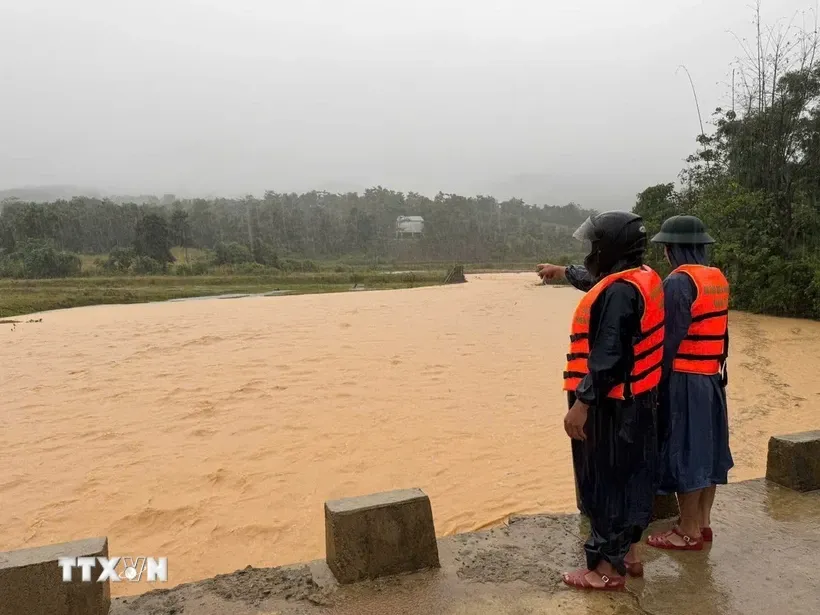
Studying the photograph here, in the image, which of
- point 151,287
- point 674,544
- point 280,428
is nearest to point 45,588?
point 674,544

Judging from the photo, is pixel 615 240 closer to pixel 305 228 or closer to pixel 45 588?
pixel 45 588

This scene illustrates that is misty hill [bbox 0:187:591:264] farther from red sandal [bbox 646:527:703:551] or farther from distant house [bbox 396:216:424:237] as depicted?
red sandal [bbox 646:527:703:551]

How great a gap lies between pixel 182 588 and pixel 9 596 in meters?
0.64

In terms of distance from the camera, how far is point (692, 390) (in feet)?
8.60

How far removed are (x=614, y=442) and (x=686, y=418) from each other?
0.61 m

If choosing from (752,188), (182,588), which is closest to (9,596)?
(182,588)

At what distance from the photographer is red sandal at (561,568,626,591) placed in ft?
7.59

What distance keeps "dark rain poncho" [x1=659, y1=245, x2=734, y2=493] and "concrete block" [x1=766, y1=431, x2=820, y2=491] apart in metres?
0.94

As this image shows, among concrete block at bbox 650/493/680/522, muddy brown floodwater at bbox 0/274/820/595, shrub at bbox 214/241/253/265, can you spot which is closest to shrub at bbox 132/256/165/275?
shrub at bbox 214/241/253/265

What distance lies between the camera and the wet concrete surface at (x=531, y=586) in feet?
7.34

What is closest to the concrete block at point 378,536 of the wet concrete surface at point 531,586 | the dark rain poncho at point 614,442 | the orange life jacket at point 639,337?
the wet concrete surface at point 531,586

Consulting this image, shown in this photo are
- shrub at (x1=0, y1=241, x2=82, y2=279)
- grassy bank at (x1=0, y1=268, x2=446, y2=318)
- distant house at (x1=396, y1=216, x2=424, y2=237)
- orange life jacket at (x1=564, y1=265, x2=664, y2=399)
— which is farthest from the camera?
distant house at (x1=396, y1=216, x2=424, y2=237)

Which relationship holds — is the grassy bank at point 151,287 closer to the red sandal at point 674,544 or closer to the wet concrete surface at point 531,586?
the wet concrete surface at point 531,586

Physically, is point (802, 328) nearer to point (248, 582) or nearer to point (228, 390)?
point (228, 390)
